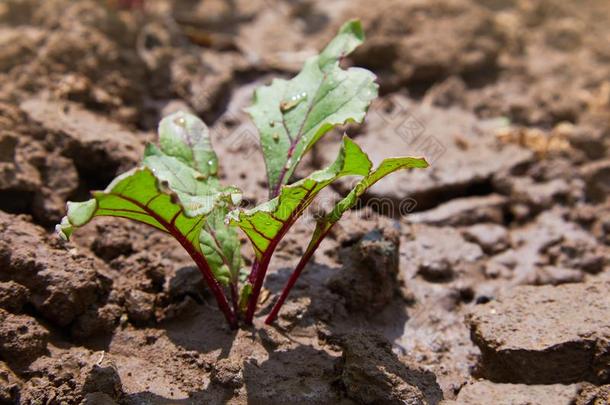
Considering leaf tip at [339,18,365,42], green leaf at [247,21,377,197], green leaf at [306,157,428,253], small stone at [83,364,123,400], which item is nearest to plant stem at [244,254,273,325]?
green leaf at [306,157,428,253]

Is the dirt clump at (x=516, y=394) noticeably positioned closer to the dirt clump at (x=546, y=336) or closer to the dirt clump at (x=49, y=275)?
the dirt clump at (x=546, y=336)

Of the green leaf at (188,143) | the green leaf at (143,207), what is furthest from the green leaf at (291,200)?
the green leaf at (188,143)

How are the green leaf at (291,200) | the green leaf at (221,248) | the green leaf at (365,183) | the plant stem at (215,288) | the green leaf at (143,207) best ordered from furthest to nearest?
the green leaf at (221,248), the plant stem at (215,288), the green leaf at (365,183), the green leaf at (291,200), the green leaf at (143,207)

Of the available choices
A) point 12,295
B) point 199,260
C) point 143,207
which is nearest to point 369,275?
point 199,260

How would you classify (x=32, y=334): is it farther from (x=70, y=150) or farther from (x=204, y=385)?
(x=70, y=150)

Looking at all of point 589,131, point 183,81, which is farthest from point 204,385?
point 589,131
